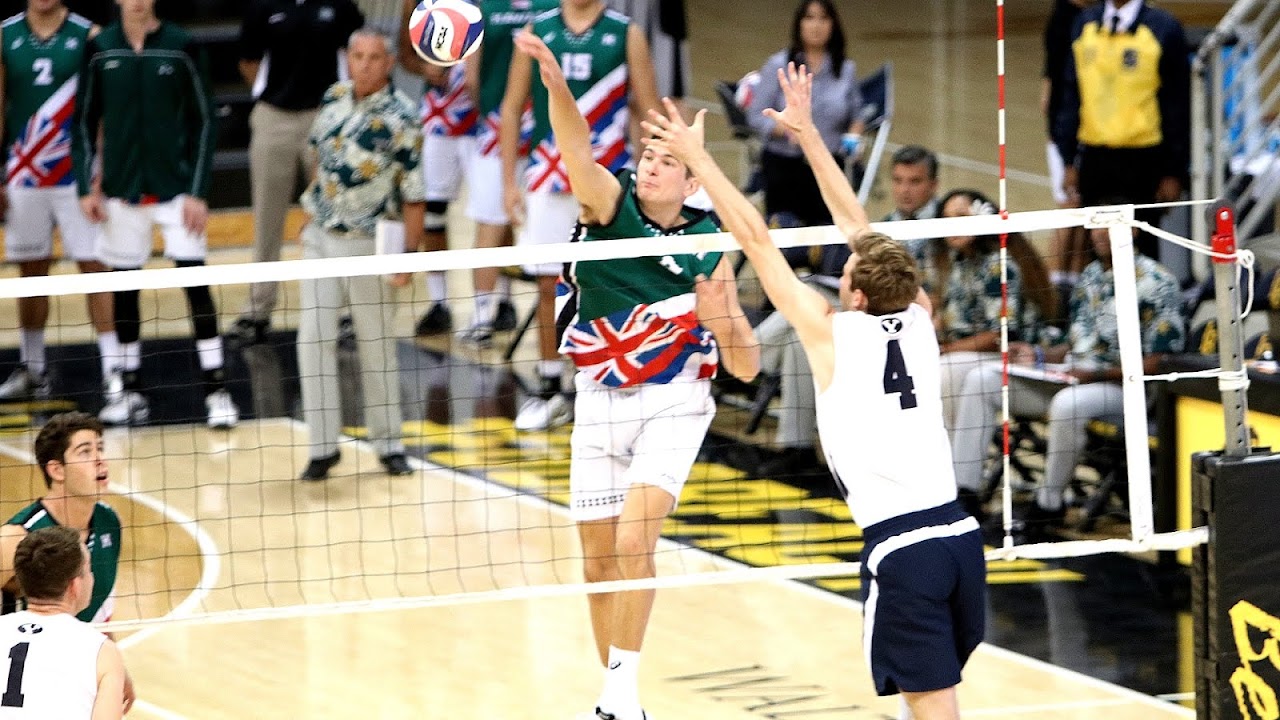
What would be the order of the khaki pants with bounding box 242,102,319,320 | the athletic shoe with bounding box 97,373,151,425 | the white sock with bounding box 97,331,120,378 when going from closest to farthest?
the athletic shoe with bounding box 97,373,151,425 → the white sock with bounding box 97,331,120,378 → the khaki pants with bounding box 242,102,319,320

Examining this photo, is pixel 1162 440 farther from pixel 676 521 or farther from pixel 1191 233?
pixel 1191 233

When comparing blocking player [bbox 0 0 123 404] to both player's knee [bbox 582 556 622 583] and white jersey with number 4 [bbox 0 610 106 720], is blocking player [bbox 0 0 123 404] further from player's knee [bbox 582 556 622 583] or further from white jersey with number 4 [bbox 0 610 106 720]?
white jersey with number 4 [bbox 0 610 106 720]

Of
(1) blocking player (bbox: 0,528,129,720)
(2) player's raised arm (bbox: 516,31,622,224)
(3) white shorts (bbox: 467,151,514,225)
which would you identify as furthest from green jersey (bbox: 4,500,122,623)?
(3) white shorts (bbox: 467,151,514,225)

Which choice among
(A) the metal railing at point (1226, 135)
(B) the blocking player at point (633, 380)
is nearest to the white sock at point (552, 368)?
(A) the metal railing at point (1226, 135)

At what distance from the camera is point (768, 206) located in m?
12.3

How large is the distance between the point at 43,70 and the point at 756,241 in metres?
6.95

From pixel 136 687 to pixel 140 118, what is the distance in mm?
4644

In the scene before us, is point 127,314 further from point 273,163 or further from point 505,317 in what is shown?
point 505,317

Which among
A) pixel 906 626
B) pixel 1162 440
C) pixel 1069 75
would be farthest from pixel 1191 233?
pixel 906 626

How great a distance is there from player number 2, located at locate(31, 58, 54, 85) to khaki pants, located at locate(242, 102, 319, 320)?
141 cm

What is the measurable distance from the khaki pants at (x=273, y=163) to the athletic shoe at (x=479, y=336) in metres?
1.31

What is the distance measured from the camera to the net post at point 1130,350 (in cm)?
675

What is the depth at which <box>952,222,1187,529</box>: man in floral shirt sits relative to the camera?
9609 mm

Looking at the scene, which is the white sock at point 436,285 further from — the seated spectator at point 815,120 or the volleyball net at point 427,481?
the seated spectator at point 815,120
